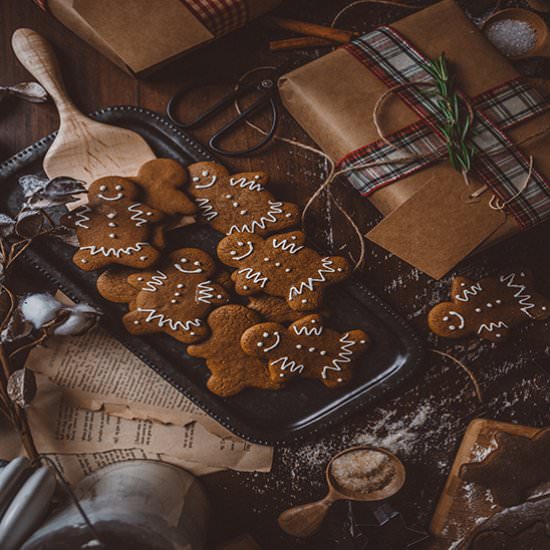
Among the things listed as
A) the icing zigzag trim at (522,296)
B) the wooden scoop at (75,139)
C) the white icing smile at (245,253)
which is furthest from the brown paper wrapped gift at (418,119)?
the wooden scoop at (75,139)

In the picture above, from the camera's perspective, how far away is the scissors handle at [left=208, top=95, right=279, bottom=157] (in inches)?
44.3

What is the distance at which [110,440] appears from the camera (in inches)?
43.5

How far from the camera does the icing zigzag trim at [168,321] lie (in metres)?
1.05

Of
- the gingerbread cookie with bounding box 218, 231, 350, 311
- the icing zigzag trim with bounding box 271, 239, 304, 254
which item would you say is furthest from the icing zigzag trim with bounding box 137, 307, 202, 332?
the icing zigzag trim with bounding box 271, 239, 304, 254

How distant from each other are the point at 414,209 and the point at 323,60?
1.05ft

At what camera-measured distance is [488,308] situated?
1092 millimetres

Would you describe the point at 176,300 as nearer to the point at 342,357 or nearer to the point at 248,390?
the point at 248,390

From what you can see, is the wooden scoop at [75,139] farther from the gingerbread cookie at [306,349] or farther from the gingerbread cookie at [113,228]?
the gingerbread cookie at [306,349]

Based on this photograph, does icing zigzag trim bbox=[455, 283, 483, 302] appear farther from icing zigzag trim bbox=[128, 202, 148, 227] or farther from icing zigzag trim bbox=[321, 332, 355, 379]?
icing zigzag trim bbox=[128, 202, 148, 227]

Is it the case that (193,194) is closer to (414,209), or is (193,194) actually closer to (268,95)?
(268,95)

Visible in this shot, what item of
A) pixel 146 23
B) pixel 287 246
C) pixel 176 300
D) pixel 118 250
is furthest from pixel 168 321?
pixel 146 23

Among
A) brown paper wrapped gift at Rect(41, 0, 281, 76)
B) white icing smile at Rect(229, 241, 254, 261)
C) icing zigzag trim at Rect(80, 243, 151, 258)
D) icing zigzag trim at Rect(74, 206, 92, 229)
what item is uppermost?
brown paper wrapped gift at Rect(41, 0, 281, 76)

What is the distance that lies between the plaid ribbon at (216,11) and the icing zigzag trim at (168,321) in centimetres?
53

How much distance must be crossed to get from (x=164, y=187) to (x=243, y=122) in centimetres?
21
